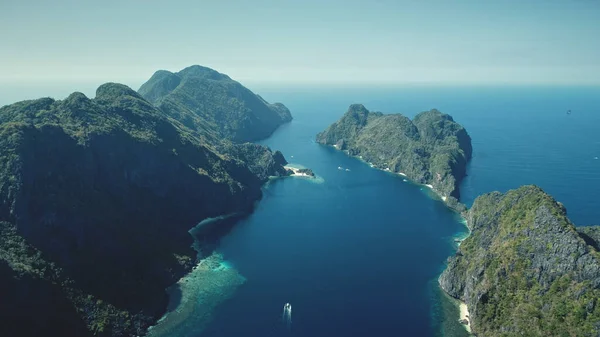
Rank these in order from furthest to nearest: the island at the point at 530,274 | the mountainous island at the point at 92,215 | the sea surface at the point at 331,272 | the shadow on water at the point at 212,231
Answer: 1. the shadow on water at the point at 212,231
2. the sea surface at the point at 331,272
3. the mountainous island at the point at 92,215
4. the island at the point at 530,274

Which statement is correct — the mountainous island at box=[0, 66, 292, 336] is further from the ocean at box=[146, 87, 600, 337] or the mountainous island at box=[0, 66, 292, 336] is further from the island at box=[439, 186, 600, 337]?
the island at box=[439, 186, 600, 337]

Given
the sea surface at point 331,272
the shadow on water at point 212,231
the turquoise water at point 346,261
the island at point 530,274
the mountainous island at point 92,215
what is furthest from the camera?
the shadow on water at point 212,231

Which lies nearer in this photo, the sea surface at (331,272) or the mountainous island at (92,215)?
the mountainous island at (92,215)

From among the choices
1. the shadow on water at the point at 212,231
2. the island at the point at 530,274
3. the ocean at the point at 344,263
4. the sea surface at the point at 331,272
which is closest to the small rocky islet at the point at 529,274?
the island at the point at 530,274

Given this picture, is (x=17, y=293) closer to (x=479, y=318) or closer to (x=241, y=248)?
(x=241, y=248)

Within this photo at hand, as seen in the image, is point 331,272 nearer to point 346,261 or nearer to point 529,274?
point 346,261

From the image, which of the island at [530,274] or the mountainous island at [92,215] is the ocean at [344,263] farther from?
the mountainous island at [92,215]

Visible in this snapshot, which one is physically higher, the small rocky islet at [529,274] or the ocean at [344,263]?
the small rocky islet at [529,274]

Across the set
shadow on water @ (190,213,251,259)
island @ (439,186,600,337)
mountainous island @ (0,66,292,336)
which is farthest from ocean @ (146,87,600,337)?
mountainous island @ (0,66,292,336)
